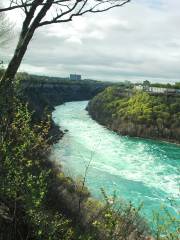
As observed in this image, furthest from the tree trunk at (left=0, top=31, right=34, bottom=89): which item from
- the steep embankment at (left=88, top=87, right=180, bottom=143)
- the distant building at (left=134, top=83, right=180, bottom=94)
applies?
the distant building at (left=134, top=83, right=180, bottom=94)

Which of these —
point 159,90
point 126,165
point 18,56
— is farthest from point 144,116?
point 18,56

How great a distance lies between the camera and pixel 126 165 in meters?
60.0

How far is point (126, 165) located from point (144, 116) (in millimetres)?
38362

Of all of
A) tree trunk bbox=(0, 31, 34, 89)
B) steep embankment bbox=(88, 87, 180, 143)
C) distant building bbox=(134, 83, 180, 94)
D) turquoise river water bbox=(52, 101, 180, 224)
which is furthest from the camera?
distant building bbox=(134, 83, 180, 94)

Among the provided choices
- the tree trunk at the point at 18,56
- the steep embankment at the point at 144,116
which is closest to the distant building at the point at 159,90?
the steep embankment at the point at 144,116

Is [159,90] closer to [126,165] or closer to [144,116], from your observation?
[144,116]

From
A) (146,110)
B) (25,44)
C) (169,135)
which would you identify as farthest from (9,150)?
(146,110)

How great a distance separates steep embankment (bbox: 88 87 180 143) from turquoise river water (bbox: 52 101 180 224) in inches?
165

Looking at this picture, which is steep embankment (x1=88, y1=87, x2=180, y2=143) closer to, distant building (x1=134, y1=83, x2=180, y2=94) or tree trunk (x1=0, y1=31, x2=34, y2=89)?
distant building (x1=134, y1=83, x2=180, y2=94)

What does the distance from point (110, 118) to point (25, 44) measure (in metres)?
95.8

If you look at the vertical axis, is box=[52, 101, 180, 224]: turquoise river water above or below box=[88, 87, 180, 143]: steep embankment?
below

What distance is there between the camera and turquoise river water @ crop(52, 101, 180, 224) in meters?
44.2

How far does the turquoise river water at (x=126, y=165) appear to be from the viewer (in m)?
44.2

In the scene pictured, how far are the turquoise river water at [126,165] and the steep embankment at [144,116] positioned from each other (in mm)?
4186
